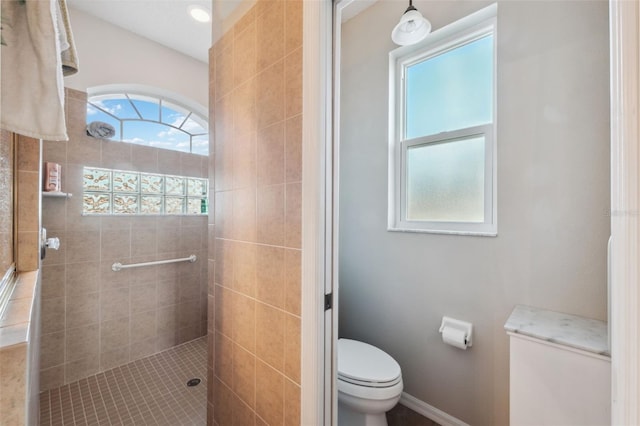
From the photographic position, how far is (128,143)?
221 cm

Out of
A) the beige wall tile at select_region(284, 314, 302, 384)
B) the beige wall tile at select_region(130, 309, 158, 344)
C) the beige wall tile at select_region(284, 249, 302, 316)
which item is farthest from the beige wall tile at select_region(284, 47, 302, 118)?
the beige wall tile at select_region(130, 309, 158, 344)

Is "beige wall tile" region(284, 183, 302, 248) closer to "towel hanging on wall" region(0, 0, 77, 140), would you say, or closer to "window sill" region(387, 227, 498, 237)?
"towel hanging on wall" region(0, 0, 77, 140)

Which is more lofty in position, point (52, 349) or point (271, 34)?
point (271, 34)

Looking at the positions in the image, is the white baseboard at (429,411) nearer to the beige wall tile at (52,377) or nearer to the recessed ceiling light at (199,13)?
the beige wall tile at (52,377)

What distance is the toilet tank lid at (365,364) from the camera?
1358 millimetres

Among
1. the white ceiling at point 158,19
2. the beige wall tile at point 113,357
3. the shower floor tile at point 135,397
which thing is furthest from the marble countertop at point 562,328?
the beige wall tile at point 113,357

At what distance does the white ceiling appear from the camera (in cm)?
186

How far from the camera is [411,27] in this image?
1444mm

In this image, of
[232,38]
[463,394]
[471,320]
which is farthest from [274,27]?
[463,394]

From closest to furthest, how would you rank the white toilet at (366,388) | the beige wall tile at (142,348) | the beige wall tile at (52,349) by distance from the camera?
1. the white toilet at (366,388)
2. the beige wall tile at (52,349)
3. the beige wall tile at (142,348)

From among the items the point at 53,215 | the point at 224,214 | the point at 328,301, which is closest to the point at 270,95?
the point at 224,214

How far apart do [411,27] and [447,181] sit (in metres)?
0.88

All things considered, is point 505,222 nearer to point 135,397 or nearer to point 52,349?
point 135,397

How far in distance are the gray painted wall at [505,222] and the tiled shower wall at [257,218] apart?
3.30ft
